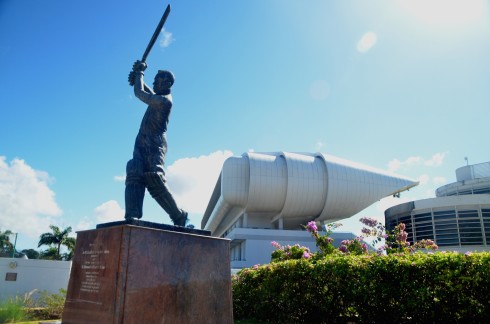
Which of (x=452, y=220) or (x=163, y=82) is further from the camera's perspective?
(x=452, y=220)

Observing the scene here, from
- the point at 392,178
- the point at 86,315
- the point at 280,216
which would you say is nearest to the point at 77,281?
the point at 86,315

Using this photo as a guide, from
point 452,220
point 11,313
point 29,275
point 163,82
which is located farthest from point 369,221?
point 452,220

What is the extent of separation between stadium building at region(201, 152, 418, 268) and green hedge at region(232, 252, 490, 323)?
2969 cm

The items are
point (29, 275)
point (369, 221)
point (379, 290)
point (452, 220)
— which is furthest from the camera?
Result: point (452, 220)

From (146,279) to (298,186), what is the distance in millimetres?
39804

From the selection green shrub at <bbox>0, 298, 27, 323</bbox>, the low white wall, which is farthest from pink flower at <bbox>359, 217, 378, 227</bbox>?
the low white wall

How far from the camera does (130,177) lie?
19.4 ft

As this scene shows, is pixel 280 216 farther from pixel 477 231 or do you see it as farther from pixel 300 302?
pixel 300 302

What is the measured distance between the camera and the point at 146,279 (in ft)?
15.2

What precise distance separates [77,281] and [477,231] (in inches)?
1474

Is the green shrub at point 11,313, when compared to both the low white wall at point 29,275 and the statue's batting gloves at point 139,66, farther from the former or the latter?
the statue's batting gloves at point 139,66

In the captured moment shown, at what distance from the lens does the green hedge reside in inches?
292

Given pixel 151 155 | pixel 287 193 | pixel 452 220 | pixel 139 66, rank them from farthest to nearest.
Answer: pixel 287 193 → pixel 452 220 → pixel 139 66 → pixel 151 155

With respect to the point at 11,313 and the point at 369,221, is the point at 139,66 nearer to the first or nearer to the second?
the point at 11,313
